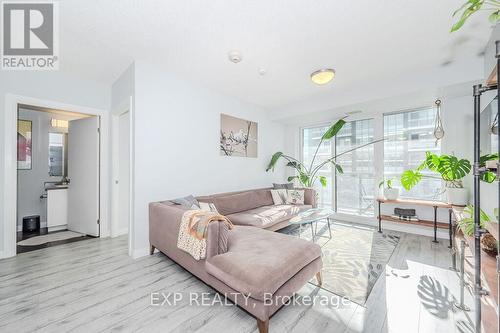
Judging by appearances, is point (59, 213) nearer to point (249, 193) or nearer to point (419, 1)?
point (249, 193)

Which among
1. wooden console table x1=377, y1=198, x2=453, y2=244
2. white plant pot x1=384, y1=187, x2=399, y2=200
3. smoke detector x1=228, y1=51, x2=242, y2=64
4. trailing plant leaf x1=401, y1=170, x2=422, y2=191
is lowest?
wooden console table x1=377, y1=198, x2=453, y2=244

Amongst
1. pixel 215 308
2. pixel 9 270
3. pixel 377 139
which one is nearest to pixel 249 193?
pixel 215 308

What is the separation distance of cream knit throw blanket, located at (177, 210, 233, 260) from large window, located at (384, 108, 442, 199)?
3711 millimetres

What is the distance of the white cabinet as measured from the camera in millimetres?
3689

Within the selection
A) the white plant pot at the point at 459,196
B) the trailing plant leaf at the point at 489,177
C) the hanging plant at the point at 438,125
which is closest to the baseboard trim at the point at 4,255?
the trailing plant leaf at the point at 489,177

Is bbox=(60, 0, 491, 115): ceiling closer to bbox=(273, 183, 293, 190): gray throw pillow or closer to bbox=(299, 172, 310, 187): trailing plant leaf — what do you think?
bbox=(299, 172, 310, 187): trailing plant leaf

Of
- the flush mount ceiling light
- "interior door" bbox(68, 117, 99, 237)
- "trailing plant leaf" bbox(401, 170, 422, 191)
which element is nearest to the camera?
the flush mount ceiling light

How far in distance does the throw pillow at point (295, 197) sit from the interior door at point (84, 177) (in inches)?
135

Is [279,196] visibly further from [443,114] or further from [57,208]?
[57,208]

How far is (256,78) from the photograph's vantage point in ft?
10.7

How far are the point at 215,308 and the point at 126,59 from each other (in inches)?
120

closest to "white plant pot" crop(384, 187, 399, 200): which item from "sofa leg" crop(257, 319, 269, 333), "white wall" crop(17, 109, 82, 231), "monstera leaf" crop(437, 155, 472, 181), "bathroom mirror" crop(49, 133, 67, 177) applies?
"monstera leaf" crop(437, 155, 472, 181)

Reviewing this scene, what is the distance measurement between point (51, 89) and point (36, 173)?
2.03 meters

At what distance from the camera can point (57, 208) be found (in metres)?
3.78
